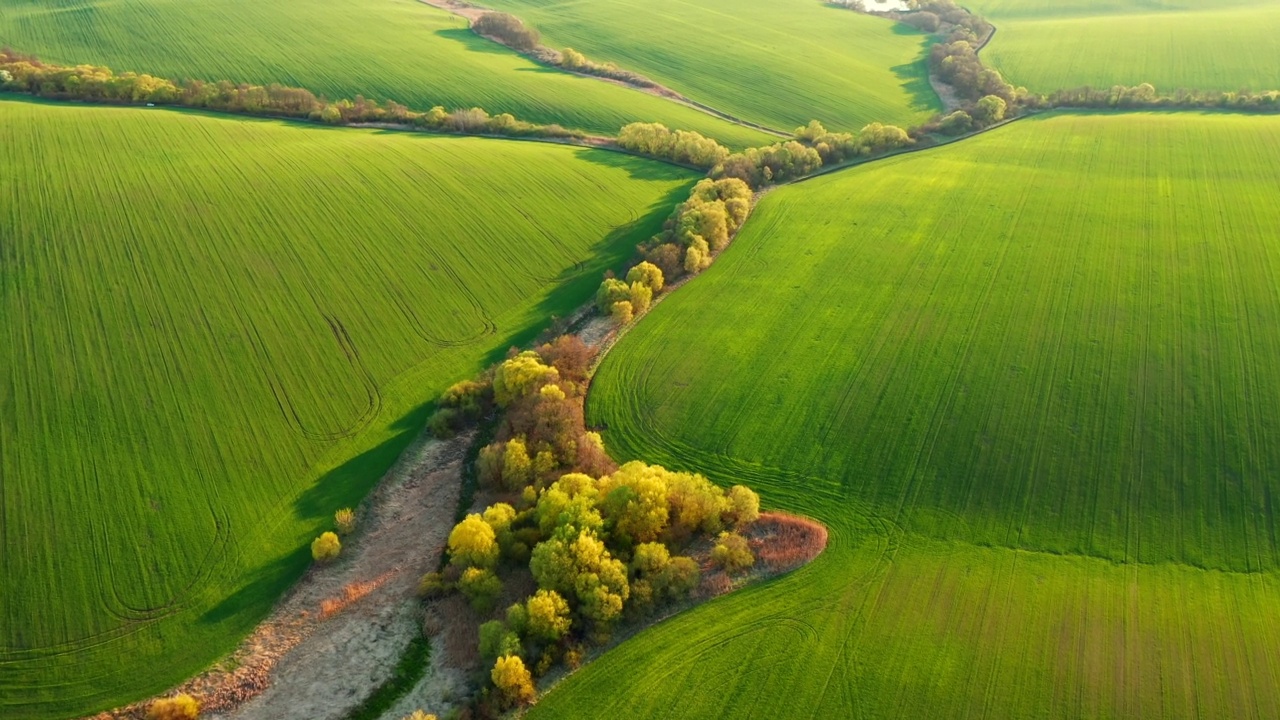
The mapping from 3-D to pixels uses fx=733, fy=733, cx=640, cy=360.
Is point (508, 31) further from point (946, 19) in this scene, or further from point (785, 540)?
point (785, 540)

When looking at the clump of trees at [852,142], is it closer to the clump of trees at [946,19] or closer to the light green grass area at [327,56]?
the light green grass area at [327,56]

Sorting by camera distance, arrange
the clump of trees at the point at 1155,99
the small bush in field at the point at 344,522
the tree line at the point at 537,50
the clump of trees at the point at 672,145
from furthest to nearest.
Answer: the tree line at the point at 537,50
the clump of trees at the point at 1155,99
the clump of trees at the point at 672,145
the small bush in field at the point at 344,522

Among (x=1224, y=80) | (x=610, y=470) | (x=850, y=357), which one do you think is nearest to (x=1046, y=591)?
(x=850, y=357)

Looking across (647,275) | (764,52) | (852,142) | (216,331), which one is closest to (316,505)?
(216,331)

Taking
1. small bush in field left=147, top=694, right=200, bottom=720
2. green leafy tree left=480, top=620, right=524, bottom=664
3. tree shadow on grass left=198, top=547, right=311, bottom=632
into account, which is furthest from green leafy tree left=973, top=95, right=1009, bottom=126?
small bush in field left=147, top=694, right=200, bottom=720

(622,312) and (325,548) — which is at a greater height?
(622,312)

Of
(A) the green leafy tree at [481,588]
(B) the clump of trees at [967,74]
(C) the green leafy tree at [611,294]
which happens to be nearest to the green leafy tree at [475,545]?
(A) the green leafy tree at [481,588]
